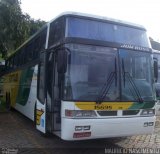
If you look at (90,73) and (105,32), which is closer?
(90,73)

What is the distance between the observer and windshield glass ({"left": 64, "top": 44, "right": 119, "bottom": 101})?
24.0ft

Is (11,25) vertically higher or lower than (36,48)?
higher

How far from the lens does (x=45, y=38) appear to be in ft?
31.1

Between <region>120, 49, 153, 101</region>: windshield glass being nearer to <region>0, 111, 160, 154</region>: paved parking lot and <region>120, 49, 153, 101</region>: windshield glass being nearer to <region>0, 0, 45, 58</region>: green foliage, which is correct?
<region>0, 111, 160, 154</region>: paved parking lot

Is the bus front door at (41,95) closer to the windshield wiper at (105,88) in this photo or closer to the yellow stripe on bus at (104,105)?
the yellow stripe on bus at (104,105)

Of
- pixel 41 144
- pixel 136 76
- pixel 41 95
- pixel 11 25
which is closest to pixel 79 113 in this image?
pixel 136 76

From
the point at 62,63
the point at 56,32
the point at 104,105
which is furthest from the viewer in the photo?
the point at 56,32

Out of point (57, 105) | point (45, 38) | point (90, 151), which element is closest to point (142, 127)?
point (90, 151)

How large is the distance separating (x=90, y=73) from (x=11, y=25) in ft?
24.1

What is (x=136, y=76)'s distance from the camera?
8.02 metres

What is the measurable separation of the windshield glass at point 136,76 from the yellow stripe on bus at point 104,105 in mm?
155

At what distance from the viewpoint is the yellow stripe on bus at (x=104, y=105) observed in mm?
7228

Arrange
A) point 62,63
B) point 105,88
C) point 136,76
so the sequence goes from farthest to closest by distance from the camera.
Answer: point 136,76, point 105,88, point 62,63

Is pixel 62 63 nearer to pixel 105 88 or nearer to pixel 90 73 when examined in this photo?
pixel 90 73
